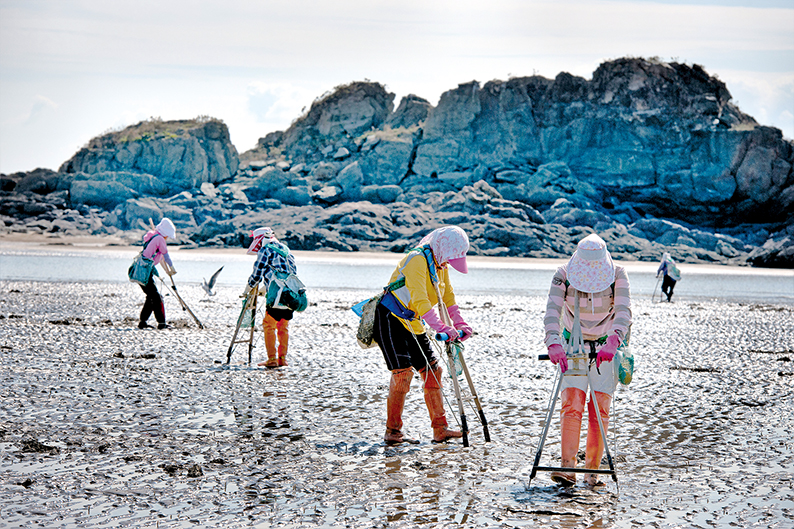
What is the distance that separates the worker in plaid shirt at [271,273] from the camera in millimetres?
10859

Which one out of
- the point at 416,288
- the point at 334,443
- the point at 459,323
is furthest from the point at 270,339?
the point at 416,288

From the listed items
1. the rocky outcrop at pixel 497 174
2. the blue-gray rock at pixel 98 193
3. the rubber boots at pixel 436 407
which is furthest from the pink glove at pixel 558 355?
the blue-gray rock at pixel 98 193

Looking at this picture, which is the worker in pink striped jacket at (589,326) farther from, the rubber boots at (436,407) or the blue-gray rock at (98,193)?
the blue-gray rock at (98,193)

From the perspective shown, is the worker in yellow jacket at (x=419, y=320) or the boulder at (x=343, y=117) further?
the boulder at (x=343, y=117)

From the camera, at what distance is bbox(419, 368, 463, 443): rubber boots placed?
7.06 m

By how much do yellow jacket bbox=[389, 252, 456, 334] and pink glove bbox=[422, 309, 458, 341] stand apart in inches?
1.8

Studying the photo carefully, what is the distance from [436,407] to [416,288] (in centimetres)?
129

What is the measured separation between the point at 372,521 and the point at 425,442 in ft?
7.15

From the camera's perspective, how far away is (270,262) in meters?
10.9

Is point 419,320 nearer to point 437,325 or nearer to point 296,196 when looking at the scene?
point 437,325

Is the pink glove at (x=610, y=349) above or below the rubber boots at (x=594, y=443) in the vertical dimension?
above

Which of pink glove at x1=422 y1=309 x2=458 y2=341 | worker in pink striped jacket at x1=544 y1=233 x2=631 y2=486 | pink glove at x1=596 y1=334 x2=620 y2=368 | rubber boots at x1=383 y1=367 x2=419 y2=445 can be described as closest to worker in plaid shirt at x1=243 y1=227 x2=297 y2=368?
rubber boots at x1=383 y1=367 x2=419 y2=445

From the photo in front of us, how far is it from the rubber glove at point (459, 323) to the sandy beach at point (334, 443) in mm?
1077

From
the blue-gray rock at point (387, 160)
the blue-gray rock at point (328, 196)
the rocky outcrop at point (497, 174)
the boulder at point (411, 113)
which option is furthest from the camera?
the boulder at point (411, 113)
